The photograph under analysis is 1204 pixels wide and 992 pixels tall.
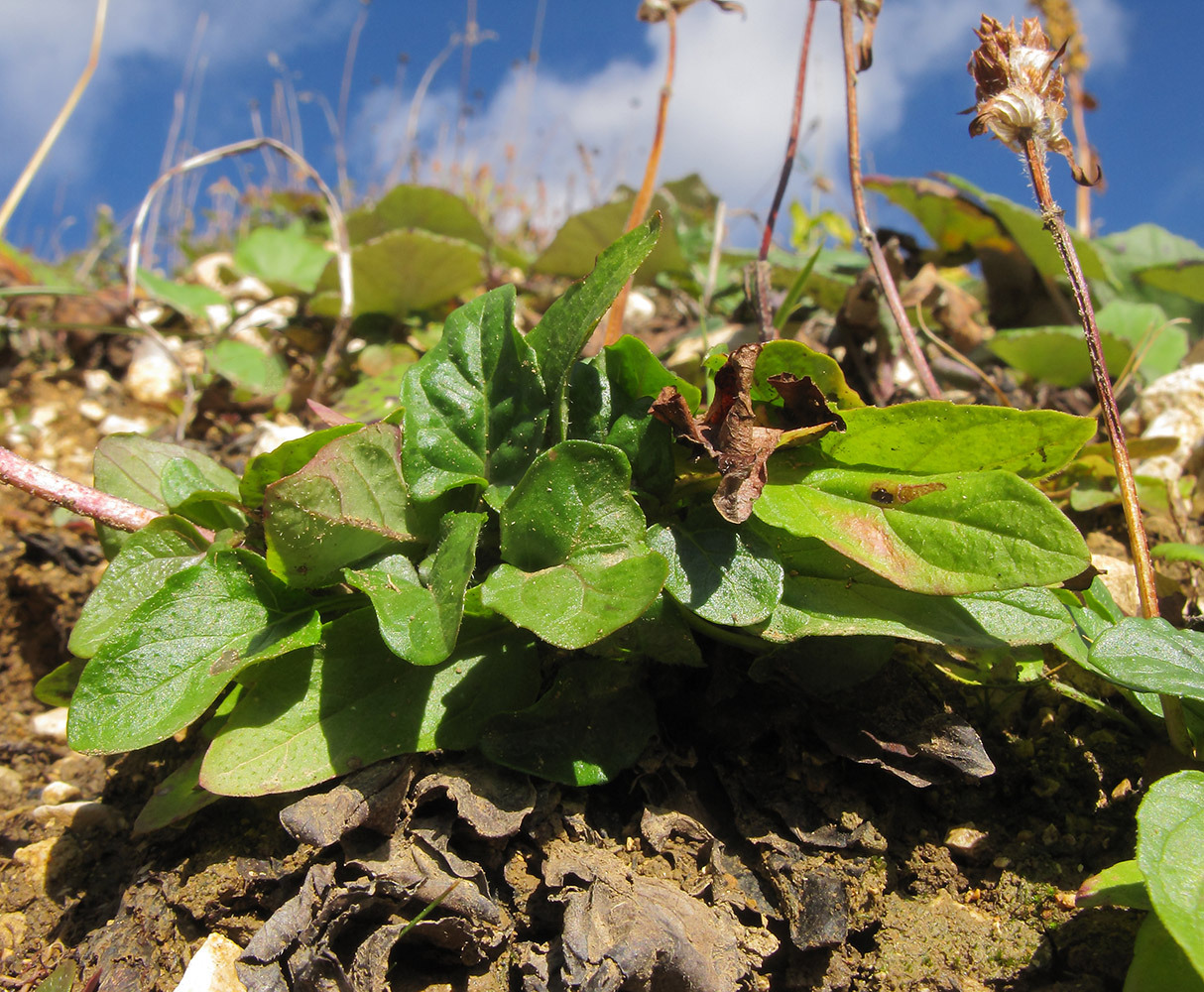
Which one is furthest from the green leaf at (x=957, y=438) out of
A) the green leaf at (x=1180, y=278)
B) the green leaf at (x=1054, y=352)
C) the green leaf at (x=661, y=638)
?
the green leaf at (x=1180, y=278)

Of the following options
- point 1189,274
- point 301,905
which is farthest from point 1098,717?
point 1189,274

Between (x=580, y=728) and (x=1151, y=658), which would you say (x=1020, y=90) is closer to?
(x=1151, y=658)

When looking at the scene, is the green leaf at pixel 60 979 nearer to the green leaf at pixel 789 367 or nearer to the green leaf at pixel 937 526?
the green leaf at pixel 937 526

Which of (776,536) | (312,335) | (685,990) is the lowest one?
(312,335)

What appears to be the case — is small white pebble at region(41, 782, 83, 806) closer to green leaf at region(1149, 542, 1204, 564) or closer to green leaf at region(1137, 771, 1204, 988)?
green leaf at region(1137, 771, 1204, 988)

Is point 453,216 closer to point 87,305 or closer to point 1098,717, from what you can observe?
point 87,305

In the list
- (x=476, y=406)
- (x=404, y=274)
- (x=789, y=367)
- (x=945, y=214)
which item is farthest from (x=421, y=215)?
(x=789, y=367)

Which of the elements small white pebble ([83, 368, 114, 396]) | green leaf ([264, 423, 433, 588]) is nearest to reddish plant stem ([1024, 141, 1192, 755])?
green leaf ([264, 423, 433, 588])
